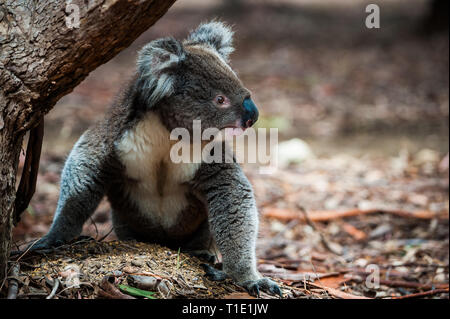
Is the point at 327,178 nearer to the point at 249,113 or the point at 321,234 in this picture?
the point at 321,234

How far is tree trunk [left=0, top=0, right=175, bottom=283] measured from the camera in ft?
7.51

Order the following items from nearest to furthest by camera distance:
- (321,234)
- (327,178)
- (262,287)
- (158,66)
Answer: (262,287)
(158,66)
(321,234)
(327,178)

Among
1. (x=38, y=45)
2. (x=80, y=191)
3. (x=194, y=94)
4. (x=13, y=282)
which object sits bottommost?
(x=13, y=282)

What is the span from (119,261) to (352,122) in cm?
670

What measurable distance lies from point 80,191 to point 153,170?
0.46 meters

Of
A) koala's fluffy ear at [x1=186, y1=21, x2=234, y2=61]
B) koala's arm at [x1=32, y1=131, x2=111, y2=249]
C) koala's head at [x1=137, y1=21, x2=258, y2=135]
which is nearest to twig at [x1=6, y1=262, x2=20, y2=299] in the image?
koala's arm at [x1=32, y1=131, x2=111, y2=249]

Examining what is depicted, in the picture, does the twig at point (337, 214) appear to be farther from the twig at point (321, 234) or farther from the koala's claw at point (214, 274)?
the koala's claw at point (214, 274)

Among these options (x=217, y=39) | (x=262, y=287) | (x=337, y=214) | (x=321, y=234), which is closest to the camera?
(x=262, y=287)

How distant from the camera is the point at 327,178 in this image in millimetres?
6418

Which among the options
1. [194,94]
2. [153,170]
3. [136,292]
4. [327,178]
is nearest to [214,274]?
[136,292]

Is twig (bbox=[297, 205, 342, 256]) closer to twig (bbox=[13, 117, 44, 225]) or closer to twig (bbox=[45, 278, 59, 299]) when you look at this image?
twig (bbox=[13, 117, 44, 225])

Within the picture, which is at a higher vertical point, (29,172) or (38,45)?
(38,45)

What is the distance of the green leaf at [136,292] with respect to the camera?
2410 mm

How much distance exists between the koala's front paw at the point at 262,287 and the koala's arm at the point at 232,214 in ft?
0.33
